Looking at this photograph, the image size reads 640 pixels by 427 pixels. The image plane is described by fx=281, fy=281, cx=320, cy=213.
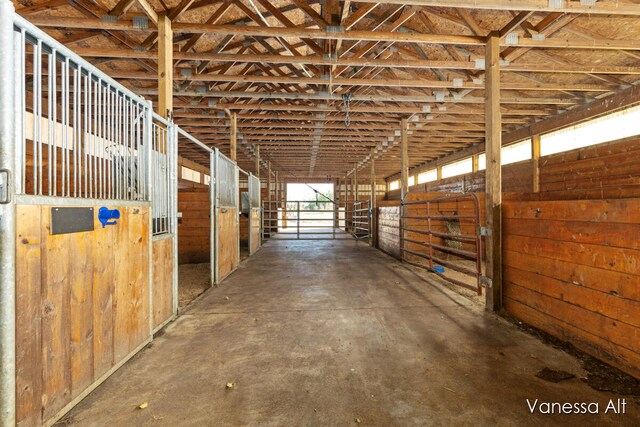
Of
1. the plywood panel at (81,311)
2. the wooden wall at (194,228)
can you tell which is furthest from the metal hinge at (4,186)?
the wooden wall at (194,228)

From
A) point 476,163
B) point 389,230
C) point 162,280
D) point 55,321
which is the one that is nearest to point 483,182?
point 476,163

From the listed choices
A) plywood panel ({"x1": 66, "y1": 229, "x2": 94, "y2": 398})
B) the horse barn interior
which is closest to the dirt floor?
the horse barn interior

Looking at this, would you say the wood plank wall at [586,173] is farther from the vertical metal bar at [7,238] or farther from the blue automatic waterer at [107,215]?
the vertical metal bar at [7,238]

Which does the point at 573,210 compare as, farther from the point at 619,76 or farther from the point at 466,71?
the point at 619,76

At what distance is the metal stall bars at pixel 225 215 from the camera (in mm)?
4199

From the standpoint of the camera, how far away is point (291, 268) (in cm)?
529

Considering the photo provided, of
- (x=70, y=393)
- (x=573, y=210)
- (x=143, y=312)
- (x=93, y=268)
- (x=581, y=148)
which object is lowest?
(x=70, y=393)

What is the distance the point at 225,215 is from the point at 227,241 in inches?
17.9

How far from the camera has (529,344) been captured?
227 centimetres

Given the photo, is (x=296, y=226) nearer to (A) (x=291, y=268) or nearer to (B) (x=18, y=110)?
(A) (x=291, y=268)

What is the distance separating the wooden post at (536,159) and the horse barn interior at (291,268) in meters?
1.53

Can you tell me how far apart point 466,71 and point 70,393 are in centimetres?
655

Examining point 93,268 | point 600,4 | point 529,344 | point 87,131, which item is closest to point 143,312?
point 93,268

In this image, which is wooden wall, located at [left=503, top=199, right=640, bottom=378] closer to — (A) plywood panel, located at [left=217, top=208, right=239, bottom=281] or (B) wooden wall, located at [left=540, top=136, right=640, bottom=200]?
(A) plywood panel, located at [left=217, top=208, right=239, bottom=281]
